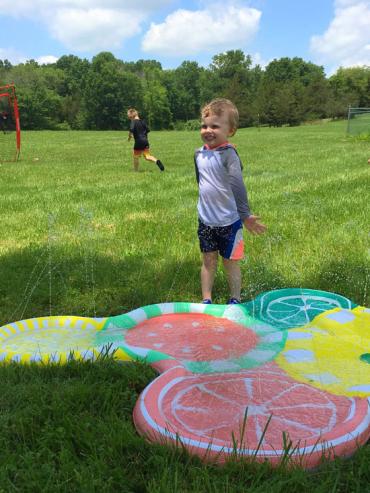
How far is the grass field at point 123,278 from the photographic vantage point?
1604mm

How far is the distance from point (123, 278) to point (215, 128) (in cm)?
134

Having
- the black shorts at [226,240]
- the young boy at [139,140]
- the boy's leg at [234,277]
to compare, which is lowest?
the boy's leg at [234,277]

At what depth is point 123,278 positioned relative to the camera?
3.61 meters

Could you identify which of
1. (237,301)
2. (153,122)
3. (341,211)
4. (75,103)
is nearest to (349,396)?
(237,301)

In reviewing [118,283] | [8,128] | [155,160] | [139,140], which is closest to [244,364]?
[118,283]

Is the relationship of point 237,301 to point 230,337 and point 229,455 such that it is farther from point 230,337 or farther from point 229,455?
point 229,455

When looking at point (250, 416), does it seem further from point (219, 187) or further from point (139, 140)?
point (139, 140)

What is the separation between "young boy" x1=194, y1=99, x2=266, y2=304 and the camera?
3.01m

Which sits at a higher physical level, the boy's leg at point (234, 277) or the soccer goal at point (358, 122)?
the soccer goal at point (358, 122)

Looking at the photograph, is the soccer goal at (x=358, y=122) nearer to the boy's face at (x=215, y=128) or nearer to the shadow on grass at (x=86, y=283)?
the shadow on grass at (x=86, y=283)

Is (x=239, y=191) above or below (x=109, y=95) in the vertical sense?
below

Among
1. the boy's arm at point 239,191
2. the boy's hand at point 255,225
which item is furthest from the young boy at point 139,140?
the boy's hand at point 255,225

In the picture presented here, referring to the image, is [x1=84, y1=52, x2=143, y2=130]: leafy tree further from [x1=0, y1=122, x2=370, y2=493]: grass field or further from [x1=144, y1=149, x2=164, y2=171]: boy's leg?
[x1=0, y1=122, x2=370, y2=493]: grass field

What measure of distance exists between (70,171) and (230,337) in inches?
337
